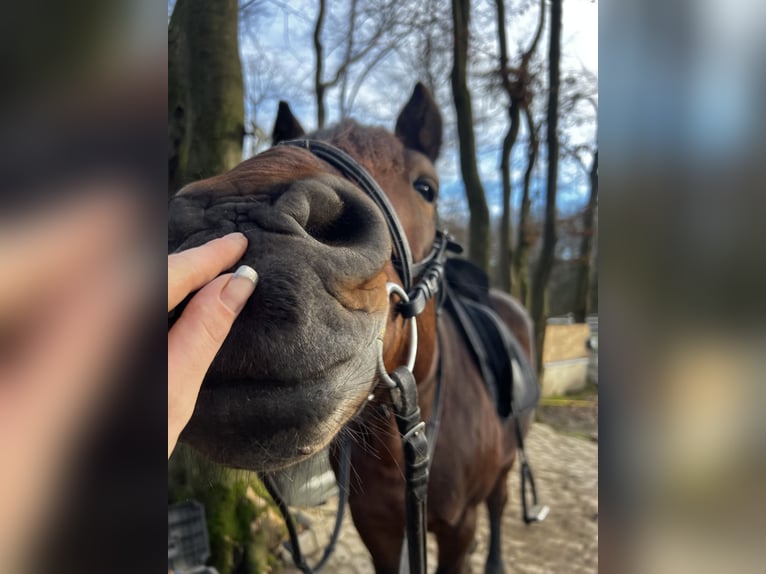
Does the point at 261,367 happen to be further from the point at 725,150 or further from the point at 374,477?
the point at 374,477

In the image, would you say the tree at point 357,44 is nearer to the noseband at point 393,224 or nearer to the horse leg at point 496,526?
the noseband at point 393,224

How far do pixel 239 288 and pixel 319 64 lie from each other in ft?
3.10

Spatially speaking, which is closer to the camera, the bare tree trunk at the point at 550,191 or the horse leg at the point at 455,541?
the bare tree trunk at the point at 550,191

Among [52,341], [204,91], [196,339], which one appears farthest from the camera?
[204,91]

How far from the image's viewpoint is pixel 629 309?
1.32ft

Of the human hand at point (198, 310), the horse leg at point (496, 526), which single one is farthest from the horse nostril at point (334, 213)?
the horse leg at point (496, 526)

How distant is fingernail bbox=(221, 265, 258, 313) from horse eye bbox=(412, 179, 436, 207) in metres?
0.65

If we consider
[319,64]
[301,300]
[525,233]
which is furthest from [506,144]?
[301,300]

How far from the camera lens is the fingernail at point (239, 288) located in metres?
0.48

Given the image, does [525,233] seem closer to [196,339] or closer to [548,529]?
[548,529]

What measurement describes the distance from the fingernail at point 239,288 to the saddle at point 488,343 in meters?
0.89

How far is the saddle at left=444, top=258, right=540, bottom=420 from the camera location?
1491 millimetres

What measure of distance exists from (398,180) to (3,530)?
0.88 metres

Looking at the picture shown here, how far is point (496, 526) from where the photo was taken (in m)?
1.97
